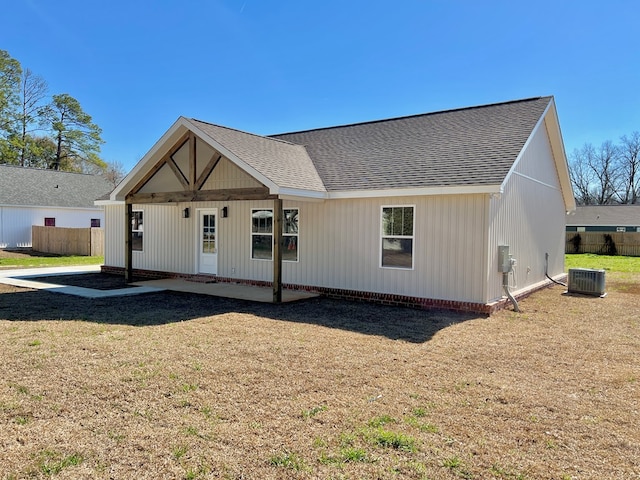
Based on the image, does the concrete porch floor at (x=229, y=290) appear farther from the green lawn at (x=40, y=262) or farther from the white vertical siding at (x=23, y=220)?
the white vertical siding at (x=23, y=220)

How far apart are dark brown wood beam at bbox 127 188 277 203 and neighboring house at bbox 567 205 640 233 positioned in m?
35.0

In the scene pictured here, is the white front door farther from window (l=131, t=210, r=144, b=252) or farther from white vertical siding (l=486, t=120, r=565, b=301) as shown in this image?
white vertical siding (l=486, t=120, r=565, b=301)

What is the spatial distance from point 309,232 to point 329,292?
161cm

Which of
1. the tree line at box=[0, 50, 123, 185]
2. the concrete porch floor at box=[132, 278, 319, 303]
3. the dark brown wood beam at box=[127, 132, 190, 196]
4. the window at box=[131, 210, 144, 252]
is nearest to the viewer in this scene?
the concrete porch floor at box=[132, 278, 319, 303]

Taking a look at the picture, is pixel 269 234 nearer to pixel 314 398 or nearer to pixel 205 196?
pixel 205 196

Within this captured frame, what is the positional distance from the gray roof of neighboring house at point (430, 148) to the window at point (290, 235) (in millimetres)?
1272

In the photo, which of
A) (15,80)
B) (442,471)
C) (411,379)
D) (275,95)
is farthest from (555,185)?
(15,80)

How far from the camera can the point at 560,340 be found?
7.12 meters

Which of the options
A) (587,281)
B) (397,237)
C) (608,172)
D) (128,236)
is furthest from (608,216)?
(128,236)

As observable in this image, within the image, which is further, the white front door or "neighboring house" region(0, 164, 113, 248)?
"neighboring house" region(0, 164, 113, 248)

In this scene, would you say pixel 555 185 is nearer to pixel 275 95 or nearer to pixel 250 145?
pixel 250 145

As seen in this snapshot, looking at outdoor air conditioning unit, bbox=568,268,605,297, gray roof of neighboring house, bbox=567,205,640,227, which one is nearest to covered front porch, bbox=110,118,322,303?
outdoor air conditioning unit, bbox=568,268,605,297

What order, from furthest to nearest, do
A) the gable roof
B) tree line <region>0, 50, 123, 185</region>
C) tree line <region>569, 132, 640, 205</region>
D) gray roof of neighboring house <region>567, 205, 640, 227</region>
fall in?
tree line <region>569, 132, 640, 205</region> → gray roof of neighboring house <region>567, 205, 640, 227</region> → tree line <region>0, 50, 123, 185</region> → the gable roof

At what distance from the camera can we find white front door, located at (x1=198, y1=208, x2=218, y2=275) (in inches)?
525
